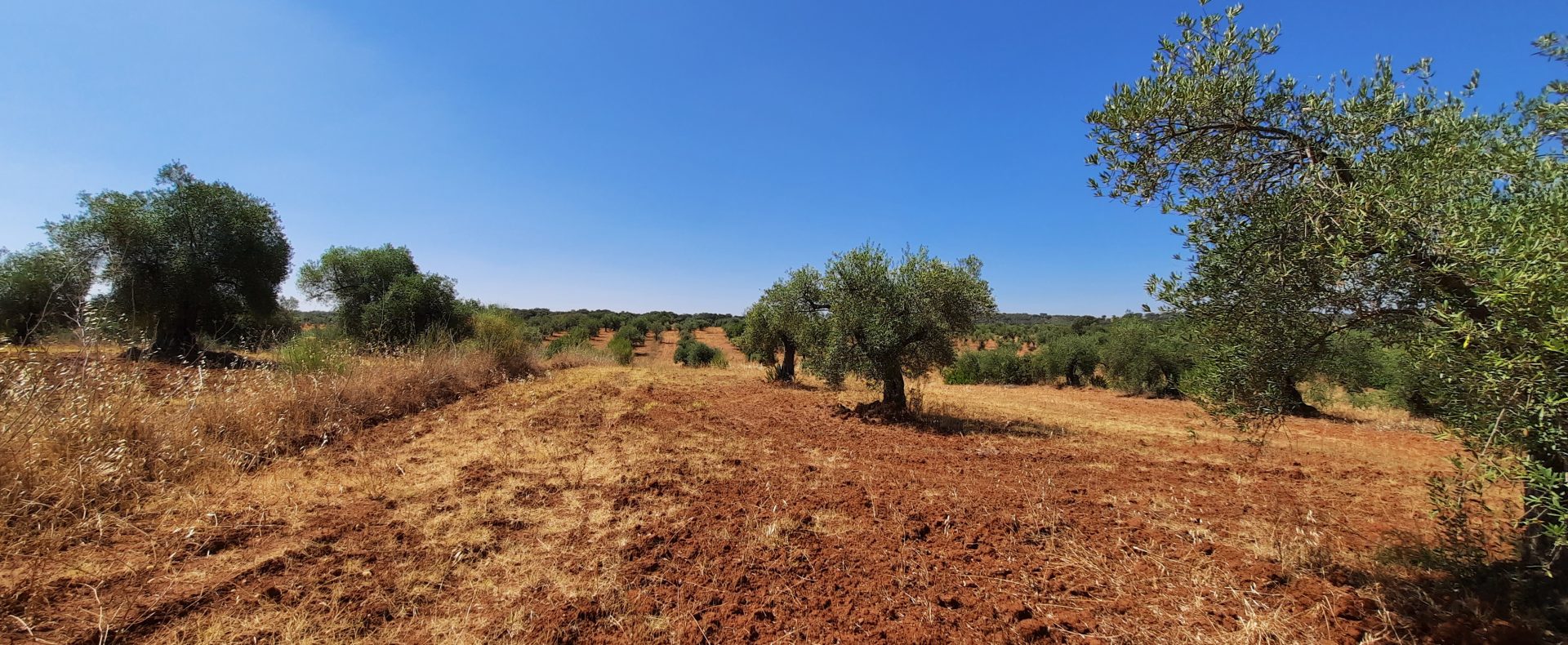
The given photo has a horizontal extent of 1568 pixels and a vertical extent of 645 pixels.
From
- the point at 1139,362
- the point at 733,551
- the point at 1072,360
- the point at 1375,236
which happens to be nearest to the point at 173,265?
the point at 733,551

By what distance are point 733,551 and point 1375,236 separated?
15.6 ft

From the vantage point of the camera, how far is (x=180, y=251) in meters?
11.9

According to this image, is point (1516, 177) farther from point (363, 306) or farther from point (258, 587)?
point (363, 306)

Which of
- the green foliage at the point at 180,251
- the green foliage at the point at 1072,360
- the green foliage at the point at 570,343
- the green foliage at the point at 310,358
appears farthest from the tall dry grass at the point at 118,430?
the green foliage at the point at 1072,360

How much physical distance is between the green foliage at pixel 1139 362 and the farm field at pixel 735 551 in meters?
15.5

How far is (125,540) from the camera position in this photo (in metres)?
3.50

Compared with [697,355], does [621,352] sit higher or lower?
higher

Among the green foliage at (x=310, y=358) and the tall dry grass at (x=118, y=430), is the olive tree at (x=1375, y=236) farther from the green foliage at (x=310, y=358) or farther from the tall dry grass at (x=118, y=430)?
the green foliage at (x=310, y=358)

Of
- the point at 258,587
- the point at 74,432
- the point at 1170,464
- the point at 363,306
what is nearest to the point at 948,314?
the point at 1170,464

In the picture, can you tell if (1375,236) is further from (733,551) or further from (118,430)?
(118,430)

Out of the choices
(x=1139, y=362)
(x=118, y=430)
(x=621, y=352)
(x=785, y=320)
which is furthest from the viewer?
(x=621, y=352)

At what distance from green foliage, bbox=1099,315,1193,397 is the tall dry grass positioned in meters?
26.0

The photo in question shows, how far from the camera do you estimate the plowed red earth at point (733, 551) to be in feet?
9.54

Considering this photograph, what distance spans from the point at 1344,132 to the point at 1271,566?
10.8ft
